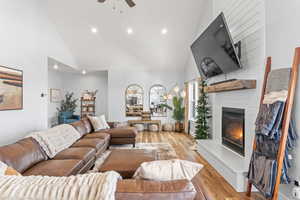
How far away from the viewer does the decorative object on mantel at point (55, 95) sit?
26.4 ft

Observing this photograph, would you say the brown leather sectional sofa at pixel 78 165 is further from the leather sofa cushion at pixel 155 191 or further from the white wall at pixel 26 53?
the white wall at pixel 26 53

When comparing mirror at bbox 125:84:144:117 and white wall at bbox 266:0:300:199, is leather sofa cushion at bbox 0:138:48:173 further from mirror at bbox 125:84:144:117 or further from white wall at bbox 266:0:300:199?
mirror at bbox 125:84:144:117

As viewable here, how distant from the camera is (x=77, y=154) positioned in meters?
2.95

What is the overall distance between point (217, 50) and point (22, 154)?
11.1 ft

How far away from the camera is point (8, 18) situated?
365 centimetres

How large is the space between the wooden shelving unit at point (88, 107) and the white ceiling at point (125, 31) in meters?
1.81

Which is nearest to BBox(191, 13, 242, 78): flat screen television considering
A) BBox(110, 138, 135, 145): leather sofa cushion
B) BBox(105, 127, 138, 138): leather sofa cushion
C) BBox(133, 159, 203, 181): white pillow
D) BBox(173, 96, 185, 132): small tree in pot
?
BBox(133, 159, 203, 181): white pillow

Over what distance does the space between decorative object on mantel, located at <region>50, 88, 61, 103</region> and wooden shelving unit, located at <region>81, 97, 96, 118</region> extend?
1.04m

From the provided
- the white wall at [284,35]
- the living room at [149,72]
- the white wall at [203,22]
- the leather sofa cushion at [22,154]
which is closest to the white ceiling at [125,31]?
the living room at [149,72]

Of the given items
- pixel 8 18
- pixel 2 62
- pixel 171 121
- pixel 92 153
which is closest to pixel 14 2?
pixel 8 18

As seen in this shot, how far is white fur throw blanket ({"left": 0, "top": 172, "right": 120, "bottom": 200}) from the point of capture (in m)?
1.02

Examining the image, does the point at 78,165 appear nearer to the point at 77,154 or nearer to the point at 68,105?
the point at 77,154

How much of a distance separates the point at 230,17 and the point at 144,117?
5.02 meters

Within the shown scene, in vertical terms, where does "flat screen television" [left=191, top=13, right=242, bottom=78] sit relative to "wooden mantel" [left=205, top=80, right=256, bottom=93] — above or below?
above
